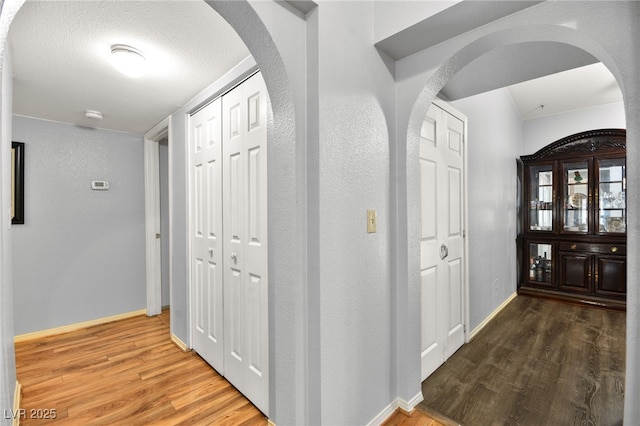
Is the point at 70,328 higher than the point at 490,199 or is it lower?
lower

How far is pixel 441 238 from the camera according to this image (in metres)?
2.30

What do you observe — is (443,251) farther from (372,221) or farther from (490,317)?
(490,317)

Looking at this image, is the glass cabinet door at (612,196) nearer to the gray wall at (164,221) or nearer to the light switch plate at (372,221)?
the light switch plate at (372,221)

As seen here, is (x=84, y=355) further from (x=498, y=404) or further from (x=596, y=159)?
(x=596, y=159)

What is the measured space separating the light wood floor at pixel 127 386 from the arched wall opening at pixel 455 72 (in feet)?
2.92

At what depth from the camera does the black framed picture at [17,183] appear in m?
2.90

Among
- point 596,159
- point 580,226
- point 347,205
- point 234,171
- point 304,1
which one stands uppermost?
point 304,1

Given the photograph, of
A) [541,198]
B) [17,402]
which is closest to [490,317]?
[541,198]

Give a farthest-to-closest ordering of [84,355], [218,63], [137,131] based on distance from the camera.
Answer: [137,131], [84,355], [218,63]

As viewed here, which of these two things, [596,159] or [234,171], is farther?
[596,159]

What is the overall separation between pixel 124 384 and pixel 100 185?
2272 millimetres

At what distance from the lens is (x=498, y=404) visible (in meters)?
1.87

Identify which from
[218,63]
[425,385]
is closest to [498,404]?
[425,385]

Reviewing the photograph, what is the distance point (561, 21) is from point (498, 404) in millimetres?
2113
